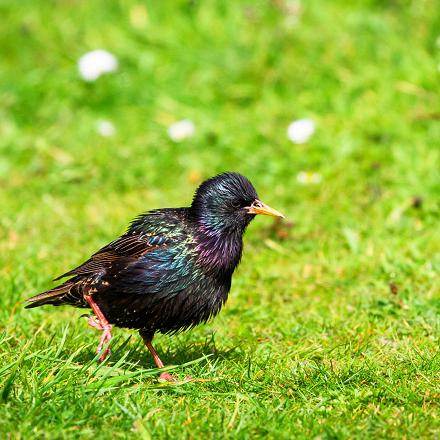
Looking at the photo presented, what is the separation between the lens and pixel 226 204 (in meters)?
5.11

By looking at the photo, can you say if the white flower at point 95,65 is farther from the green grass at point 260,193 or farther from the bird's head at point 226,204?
the bird's head at point 226,204

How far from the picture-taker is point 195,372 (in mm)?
4770

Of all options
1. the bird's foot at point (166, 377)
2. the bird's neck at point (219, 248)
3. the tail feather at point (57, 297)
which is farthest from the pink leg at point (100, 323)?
the bird's neck at point (219, 248)

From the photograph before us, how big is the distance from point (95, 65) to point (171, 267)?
531 cm

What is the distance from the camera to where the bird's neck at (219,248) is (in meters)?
4.92

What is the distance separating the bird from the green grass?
20 cm

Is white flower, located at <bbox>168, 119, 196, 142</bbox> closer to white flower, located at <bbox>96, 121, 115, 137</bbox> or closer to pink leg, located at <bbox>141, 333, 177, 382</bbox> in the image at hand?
white flower, located at <bbox>96, 121, 115, 137</bbox>

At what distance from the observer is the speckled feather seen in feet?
15.8

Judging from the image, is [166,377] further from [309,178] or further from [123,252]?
[309,178]

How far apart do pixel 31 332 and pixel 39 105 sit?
15.8 feet

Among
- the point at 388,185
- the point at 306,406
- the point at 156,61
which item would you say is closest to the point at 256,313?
the point at 306,406

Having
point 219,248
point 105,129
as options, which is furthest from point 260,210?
point 105,129

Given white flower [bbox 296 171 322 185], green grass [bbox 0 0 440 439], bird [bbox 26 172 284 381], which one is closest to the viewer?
green grass [bbox 0 0 440 439]

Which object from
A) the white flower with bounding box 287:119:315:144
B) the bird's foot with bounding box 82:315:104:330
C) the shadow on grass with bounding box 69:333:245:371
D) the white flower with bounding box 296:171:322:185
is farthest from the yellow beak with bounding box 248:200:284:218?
the white flower with bounding box 287:119:315:144
